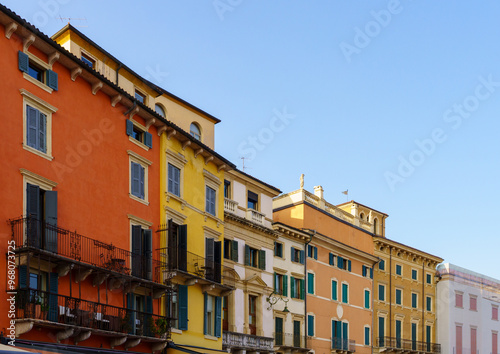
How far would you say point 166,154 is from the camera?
3322 centimetres

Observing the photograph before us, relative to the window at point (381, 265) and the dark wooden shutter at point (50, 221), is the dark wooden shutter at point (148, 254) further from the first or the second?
the window at point (381, 265)

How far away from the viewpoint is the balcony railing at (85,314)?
2334cm

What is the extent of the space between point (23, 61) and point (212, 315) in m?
16.2

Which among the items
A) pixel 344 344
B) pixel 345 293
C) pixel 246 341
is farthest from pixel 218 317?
pixel 345 293

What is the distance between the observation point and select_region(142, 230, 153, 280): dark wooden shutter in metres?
30.5

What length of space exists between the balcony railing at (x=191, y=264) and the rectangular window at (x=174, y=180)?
2698mm

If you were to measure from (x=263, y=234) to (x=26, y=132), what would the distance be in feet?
67.1

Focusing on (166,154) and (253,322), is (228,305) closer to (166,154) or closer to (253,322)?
(253,322)

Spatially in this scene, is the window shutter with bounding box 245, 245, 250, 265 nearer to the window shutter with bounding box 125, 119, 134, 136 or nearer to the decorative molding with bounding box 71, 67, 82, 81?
the window shutter with bounding box 125, 119, 134, 136

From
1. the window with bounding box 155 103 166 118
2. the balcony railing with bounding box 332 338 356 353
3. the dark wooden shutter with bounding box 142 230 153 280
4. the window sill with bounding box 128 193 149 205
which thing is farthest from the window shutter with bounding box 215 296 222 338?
the balcony railing with bounding box 332 338 356 353

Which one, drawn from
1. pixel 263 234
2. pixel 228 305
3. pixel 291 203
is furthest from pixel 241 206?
pixel 291 203

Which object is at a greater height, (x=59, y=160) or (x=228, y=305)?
(x=59, y=160)

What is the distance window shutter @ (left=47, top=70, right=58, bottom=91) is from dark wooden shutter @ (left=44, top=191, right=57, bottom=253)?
394cm

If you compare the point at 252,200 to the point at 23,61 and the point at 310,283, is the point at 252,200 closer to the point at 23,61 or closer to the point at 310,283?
the point at 310,283
